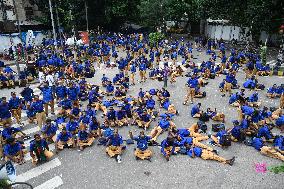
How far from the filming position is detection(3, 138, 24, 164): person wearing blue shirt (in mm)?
11156

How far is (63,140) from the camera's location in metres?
12.4

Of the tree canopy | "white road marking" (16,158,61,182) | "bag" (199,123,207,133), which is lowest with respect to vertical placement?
"white road marking" (16,158,61,182)

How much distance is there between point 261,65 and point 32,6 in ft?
120

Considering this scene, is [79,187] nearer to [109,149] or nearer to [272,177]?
[109,149]

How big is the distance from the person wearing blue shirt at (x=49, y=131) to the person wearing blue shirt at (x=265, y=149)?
8.83 meters

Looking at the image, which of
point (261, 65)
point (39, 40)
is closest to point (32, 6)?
point (39, 40)

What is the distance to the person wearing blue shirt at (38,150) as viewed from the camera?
1105 centimetres

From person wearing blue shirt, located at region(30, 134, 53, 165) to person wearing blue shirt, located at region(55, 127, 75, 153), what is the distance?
2.81ft

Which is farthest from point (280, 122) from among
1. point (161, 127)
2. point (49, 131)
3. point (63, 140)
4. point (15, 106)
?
point (15, 106)

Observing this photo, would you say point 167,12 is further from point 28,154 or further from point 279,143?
point 28,154

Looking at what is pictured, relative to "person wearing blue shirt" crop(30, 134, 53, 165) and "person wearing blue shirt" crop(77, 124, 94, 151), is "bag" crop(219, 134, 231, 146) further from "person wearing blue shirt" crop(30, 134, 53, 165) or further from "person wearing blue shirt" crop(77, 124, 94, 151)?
"person wearing blue shirt" crop(30, 134, 53, 165)

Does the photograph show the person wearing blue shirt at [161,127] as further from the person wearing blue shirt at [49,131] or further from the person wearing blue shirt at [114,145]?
the person wearing blue shirt at [49,131]

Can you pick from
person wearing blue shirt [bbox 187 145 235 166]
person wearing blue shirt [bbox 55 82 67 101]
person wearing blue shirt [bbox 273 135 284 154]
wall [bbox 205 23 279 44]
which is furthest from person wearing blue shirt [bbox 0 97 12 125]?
wall [bbox 205 23 279 44]

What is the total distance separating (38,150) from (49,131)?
5.50ft
